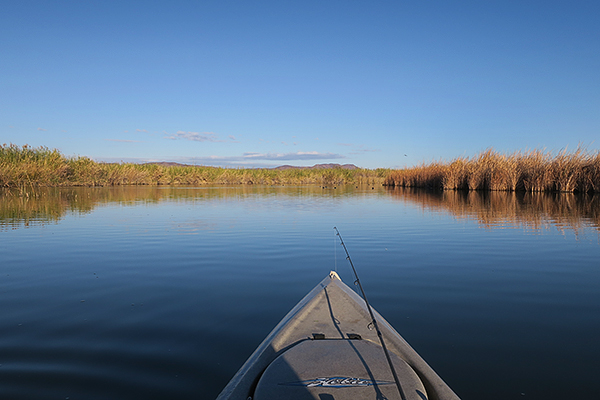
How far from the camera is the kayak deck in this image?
1909mm

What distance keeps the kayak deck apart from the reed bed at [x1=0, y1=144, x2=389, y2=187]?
2574 cm

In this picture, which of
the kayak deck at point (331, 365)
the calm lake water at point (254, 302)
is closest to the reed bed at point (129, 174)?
the calm lake water at point (254, 302)

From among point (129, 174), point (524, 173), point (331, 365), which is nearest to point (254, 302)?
point (331, 365)

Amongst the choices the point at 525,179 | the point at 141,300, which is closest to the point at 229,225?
the point at 141,300

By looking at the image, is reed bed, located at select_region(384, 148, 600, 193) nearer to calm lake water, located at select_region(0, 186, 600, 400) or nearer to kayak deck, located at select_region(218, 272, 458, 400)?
calm lake water, located at select_region(0, 186, 600, 400)

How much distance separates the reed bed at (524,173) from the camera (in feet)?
62.9

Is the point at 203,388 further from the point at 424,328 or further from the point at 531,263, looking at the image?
the point at 531,263

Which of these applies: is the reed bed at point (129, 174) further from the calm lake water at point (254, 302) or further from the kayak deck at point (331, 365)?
the kayak deck at point (331, 365)

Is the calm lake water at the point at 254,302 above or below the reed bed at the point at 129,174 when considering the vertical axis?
below

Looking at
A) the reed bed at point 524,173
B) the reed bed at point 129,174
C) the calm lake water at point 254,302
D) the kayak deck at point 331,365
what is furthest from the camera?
the reed bed at point 129,174

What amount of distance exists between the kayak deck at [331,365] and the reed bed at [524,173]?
69.9 feet

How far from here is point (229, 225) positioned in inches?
392

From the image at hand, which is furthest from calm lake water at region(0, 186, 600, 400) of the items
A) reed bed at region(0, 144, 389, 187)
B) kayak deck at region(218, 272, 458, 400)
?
reed bed at region(0, 144, 389, 187)

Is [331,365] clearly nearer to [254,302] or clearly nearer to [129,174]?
[254,302]
